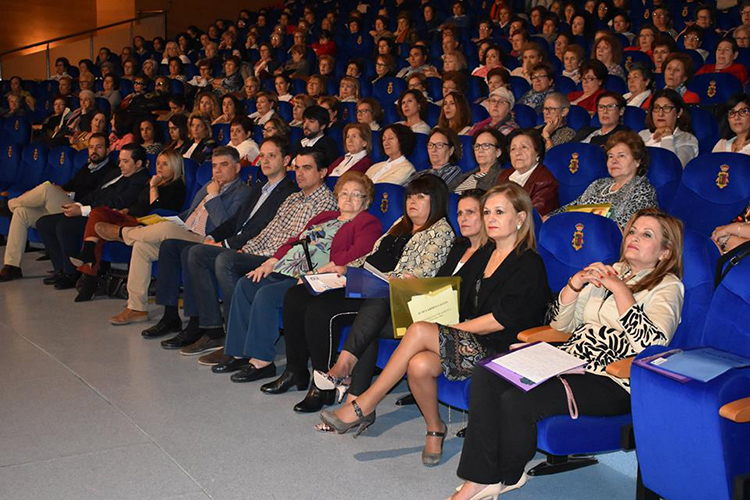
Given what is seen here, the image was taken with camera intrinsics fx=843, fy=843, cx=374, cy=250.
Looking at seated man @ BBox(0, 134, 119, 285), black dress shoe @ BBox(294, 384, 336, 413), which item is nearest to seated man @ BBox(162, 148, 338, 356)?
black dress shoe @ BBox(294, 384, 336, 413)

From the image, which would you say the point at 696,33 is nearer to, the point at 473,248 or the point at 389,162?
the point at 389,162

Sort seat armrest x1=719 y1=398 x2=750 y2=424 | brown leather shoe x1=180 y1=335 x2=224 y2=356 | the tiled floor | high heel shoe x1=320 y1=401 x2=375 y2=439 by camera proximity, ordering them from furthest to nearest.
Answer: brown leather shoe x1=180 y1=335 x2=224 y2=356, high heel shoe x1=320 y1=401 x2=375 y2=439, the tiled floor, seat armrest x1=719 y1=398 x2=750 y2=424

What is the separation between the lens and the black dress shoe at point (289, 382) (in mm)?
3746

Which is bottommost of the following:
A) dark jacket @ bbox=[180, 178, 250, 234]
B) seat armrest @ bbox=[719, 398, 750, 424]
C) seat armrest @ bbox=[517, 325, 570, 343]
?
seat armrest @ bbox=[719, 398, 750, 424]

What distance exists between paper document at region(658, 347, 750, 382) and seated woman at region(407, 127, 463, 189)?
2451 millimetres

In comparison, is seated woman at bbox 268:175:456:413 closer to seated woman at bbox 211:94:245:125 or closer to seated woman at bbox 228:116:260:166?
seated woman at bbox 228:116:260:166

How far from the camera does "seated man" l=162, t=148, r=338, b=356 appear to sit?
4383mm

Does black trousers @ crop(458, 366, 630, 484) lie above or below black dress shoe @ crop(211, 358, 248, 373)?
above

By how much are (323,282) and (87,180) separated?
3.57 metres

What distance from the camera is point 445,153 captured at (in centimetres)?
465

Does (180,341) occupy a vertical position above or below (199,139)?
below

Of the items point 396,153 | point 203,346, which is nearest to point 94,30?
point 396,153

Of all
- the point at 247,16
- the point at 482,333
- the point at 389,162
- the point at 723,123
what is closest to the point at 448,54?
the point at 389,162

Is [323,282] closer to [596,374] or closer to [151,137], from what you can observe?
[596,374]
